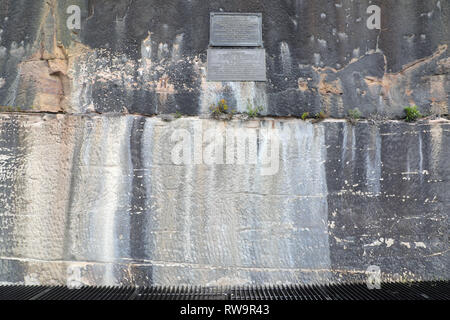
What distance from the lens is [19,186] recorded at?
4.79 m

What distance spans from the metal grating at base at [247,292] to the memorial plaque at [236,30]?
314 cm

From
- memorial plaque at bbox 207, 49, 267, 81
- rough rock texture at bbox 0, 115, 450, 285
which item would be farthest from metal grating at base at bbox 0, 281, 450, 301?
memorial plaque at bbox 207, 49, 267, 81

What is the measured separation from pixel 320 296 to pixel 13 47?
4.99 meters

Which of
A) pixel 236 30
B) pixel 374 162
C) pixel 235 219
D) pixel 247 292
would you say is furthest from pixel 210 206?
pixel 236 30

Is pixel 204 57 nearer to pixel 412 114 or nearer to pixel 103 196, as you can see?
pixel 103 196

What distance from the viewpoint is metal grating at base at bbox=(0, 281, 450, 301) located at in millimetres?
4066

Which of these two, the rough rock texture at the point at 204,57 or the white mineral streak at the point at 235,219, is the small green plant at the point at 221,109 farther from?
the white mineral streak at the point at 235,219

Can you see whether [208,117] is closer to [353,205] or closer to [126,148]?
[126,148]

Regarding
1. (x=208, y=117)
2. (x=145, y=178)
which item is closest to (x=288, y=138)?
(x=208, y=117)

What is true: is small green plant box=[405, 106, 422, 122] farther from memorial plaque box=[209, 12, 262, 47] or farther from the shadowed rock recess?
memorial plaque box=[209, 12, 262, 47]

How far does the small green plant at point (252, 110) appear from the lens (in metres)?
4.92

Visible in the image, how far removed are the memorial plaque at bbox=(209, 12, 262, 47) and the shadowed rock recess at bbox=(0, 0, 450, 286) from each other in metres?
0.12

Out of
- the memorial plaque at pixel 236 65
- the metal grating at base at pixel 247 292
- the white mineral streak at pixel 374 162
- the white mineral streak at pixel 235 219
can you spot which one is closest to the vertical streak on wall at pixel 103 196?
the white mineral streak at pixel 235 219

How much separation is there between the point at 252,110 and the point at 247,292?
224cm
